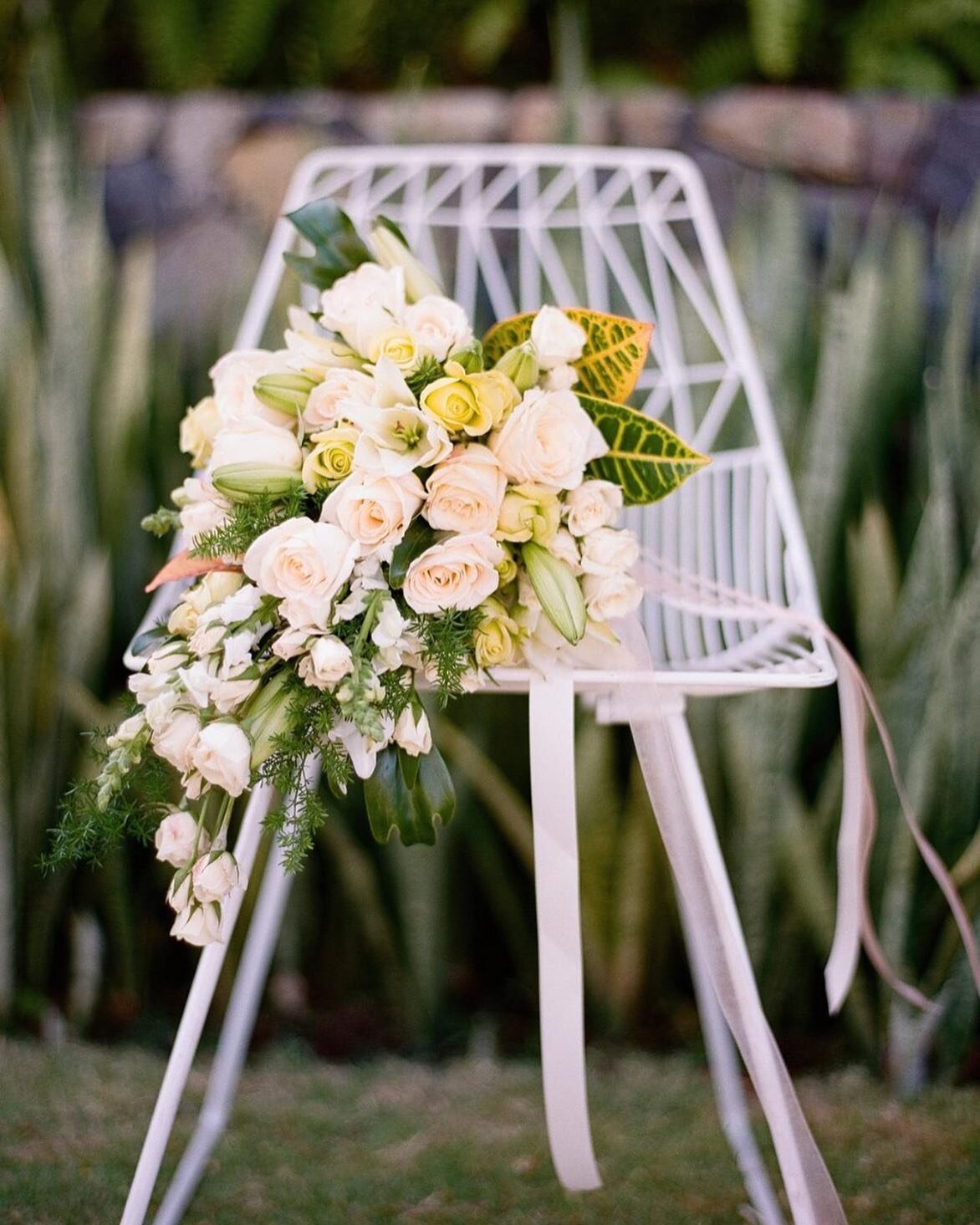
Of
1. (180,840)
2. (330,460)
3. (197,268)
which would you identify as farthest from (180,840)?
(197,268)

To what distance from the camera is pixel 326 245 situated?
35.8 inches

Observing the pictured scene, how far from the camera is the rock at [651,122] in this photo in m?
1.69

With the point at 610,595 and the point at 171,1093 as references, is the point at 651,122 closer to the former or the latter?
the point at 610,595

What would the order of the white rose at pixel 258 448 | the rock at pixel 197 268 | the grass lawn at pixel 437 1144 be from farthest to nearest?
the rock at pixel 197 268, the grass lawn at pixel 437 1144, the white rose at pixel 258 448

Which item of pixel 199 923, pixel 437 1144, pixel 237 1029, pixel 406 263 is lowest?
pixel 437 1144

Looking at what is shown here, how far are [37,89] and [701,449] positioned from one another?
964 mm

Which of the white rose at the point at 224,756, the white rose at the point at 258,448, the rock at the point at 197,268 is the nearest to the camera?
the white rose at the point at 224,756

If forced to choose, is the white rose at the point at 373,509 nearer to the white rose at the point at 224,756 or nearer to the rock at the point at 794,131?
the white rose at the point at 224,756

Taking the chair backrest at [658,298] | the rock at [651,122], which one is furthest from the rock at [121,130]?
the rock at [651,122]

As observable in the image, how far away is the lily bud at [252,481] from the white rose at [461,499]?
4.0 inches


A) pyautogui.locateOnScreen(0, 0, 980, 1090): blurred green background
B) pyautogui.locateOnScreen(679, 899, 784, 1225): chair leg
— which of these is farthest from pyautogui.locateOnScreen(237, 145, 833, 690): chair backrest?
pyautogui.locateOnScreen(679, 899, 784, 1225): chair leg

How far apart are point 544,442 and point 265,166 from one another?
1.14 m

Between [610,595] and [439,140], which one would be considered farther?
[439,140]

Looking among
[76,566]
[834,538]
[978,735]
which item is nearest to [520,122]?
[834,538]
